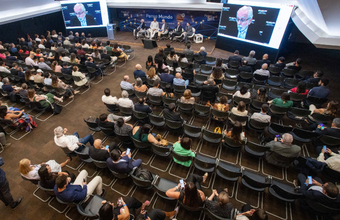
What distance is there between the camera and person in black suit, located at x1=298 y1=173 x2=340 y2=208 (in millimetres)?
2869

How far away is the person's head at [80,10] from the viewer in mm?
12489

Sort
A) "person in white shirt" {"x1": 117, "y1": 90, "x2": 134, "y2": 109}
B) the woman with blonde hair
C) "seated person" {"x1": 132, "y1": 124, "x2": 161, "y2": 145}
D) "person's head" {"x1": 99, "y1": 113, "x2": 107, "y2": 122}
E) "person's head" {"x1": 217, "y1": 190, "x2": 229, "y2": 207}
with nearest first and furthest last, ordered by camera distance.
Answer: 1. "person's head" {"x1": 217, "y1": 190, "x2": 229, "y2": 207}
2. "seated person" {"x1": 132, "y1": 124, "x2": 161, "y2": 145}
3. "person's head" {"x1": 99, "y1": 113, "x2": 107, "y2": 122}
4. "person in white shirt" {"x1": 117, "y1": 90, "x2": 134, "y2": 109}
5. the woman with blonde hair

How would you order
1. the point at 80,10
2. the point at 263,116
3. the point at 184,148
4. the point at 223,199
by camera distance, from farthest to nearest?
the point at 80,10, the point at 263,116, the point at 184,148, the point at 223,199

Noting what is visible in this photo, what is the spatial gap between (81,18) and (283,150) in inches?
582

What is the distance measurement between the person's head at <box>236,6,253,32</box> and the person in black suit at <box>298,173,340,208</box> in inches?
343

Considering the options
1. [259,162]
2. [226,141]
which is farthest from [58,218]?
[259,162]

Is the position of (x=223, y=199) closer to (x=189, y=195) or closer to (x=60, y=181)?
(x=189, y=195)

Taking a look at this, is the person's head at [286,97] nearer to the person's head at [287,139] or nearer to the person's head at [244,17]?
the person's head at [287,139]

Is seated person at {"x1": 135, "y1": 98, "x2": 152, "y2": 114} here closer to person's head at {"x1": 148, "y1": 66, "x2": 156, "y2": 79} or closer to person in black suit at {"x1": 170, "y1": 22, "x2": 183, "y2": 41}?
person's head at {"x1": 148, "y1": 66, "x2": 156, "y2": 79}

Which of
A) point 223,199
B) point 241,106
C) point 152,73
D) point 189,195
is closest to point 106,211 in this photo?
point 189,195

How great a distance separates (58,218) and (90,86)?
5.26m

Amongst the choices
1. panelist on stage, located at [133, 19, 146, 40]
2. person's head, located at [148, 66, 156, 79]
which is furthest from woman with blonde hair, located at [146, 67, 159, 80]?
panelist on stage, located at [133, 19, 146, 40]

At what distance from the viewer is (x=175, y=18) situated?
1300 cm

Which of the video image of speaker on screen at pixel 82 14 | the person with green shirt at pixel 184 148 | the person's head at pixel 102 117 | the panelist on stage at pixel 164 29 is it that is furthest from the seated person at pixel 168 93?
the video image of speaker on screen at pixel 82 14
